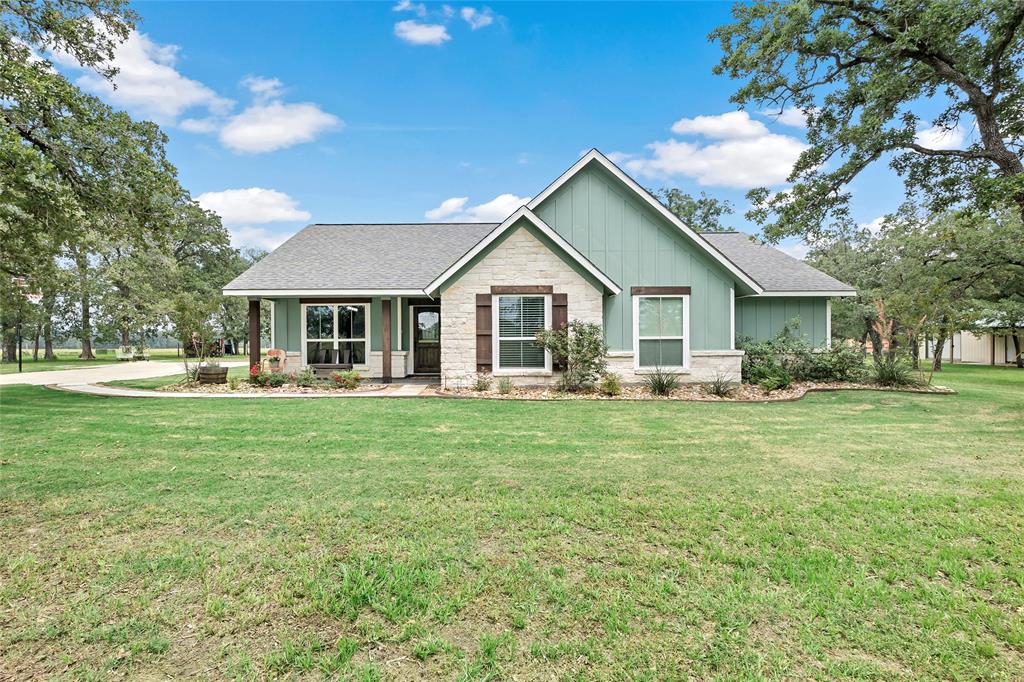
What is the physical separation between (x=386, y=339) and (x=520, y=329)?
4478 mm

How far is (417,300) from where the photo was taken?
1605 cm

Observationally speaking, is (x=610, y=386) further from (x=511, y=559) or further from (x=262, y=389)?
(x=262, y=389)

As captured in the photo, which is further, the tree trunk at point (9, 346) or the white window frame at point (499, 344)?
the tree trunk at point (9, 346)

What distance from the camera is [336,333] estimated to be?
15352 millimetres

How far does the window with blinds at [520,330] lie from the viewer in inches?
476

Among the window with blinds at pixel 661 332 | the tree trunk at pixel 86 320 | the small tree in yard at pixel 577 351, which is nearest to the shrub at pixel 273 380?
the small tree in yard at pixel 577 351

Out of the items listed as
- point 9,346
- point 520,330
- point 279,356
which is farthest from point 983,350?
point 9,346

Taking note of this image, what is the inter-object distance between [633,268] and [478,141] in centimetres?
1340

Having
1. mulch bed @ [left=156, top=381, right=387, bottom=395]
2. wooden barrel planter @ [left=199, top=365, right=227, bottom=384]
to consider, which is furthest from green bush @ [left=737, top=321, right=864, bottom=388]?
wooden barrel planter @ [left=199, top=365, right=227, bottom=384]

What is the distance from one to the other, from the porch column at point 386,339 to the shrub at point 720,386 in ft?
30.2

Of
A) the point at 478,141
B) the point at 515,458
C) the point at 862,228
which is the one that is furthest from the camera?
the point at 862,228

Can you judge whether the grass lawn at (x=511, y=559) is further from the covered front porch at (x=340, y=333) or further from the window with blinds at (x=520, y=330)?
the covered front porch at (x=340, y=333)

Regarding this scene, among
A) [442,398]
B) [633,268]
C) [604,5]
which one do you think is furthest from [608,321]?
[604,5]

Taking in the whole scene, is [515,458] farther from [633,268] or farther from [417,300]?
[417,300]
